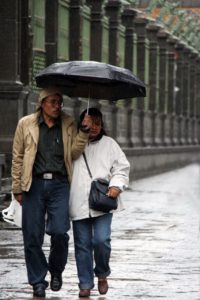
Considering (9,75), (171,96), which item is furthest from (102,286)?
(171,96)

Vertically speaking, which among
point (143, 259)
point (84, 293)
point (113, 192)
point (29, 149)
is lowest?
point (143, 259)

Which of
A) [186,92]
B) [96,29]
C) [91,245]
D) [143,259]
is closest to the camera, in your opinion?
[91,245]

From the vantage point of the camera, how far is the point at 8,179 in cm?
2286

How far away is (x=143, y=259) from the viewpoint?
49.0 ft

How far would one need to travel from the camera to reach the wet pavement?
12.0 metres

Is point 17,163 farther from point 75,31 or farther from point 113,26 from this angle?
point 113,26

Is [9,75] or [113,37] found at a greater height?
[9,75]

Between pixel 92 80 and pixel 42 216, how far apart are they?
126cm

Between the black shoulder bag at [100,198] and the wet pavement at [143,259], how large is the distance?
83 centimetres

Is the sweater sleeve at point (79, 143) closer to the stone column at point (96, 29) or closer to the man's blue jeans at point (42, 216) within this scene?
the man's blue jeans at point (42, 216)

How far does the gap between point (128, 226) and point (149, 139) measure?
29.1 m

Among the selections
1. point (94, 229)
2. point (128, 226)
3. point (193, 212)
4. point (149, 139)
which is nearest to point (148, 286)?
point (94, 229)

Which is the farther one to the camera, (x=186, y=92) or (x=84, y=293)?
(x=186, y=92)

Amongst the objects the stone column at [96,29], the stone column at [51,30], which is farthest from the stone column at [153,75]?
the stone column at [51,30]
